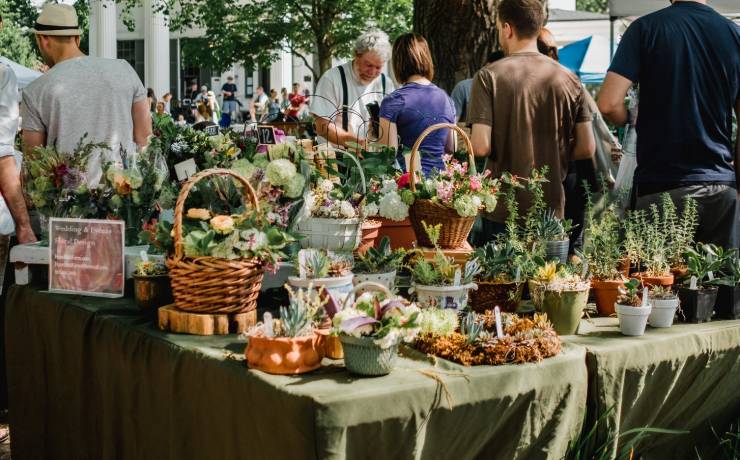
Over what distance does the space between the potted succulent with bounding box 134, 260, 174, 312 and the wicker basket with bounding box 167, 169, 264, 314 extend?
225 mm

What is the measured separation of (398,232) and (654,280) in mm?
911

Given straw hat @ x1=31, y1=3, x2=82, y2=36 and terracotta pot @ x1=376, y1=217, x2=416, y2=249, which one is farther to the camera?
straw hat @ x1=31, y1=3, x2=82, y2=36

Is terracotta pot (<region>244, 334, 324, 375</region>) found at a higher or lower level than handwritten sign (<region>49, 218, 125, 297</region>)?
lower

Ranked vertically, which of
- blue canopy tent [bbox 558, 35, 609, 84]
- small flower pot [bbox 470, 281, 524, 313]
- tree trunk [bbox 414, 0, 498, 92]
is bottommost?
small flower pot [bbox 470, 281, 524, 313]

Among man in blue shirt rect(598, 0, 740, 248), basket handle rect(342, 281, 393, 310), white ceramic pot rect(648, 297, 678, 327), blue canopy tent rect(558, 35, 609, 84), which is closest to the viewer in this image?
basket handle rect(342, 281, 393, 310)

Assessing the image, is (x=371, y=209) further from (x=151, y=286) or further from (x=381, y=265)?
(x=151, y=286)

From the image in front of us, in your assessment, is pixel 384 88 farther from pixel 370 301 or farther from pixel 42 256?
pixel 370 301

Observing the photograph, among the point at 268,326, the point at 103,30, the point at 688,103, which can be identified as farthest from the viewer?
the point at 103,30

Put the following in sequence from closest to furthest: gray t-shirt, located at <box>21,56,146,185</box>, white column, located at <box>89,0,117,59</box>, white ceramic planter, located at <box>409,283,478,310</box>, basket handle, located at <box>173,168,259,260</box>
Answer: basket handle, located at <box>173,168,259,260</box> → white ceramic planter, located at <box>409,283,478,310</box> → gray t-shirt, located at <box>21,56,146,185</box> → white column, located at <box>89,0,117,59</box>

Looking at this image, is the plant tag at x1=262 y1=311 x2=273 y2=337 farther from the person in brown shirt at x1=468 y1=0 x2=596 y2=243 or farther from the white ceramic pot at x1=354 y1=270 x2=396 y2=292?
the person in brown shirt at x1=468 y1=0 x2=596 y2=243

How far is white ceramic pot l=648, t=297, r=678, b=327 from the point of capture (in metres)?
2.41

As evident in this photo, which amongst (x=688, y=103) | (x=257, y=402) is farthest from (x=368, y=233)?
(x=688, y=103)

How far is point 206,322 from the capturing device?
219cm

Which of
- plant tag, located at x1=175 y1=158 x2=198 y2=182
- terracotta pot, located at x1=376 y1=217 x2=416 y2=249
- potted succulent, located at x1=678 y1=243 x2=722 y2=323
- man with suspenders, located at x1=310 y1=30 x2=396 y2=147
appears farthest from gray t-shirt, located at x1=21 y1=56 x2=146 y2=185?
potted succulent, located at x1=678 y1=243 x2=722 y2=323
